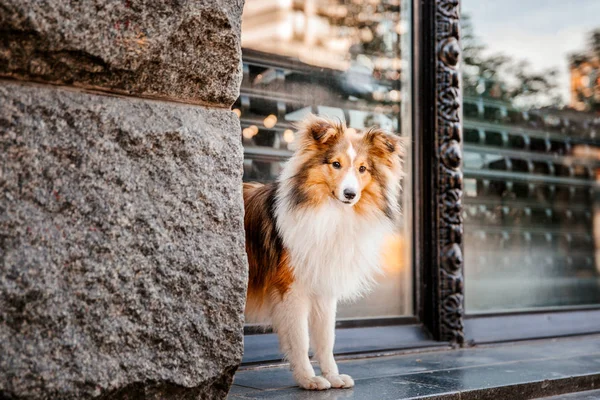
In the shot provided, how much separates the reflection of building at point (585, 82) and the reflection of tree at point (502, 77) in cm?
24

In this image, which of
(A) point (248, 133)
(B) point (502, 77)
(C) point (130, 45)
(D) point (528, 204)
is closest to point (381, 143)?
(A) point (248, 133)

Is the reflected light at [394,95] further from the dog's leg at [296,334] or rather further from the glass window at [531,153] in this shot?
the dog's leg at [296,334]

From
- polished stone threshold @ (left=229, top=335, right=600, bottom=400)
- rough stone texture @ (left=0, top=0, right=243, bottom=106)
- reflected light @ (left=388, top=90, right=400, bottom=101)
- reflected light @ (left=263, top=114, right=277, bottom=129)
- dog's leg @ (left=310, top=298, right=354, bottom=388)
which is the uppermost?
reflected light @ (left=388, top=90, right=400, bottom=101)

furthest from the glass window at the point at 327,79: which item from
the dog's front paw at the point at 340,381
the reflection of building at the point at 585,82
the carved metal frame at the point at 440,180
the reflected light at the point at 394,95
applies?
the reflection of building at the point at 585,82

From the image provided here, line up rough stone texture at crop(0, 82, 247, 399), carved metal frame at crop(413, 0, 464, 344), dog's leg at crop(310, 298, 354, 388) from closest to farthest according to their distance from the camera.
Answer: rough stone texture at crop(0, 82, 247, 399) < dog's leg at crop(310, 298, 354, 388) < carved metal frame at crop(413, 0, 464, 344)

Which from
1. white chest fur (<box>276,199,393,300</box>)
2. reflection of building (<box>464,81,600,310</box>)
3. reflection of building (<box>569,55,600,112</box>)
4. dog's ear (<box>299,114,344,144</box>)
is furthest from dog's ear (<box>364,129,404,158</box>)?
reflection of building (<box>569,55,600,112</box>)

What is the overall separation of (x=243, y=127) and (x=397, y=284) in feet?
4.94

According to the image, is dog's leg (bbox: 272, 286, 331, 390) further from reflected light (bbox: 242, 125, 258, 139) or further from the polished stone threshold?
reflected light (bbox: 242, 125, 258, 139)

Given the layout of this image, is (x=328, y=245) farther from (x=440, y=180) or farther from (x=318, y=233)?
(x=440, y=180)

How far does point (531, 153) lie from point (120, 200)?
4043 millimetres

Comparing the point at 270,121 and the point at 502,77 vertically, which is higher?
the point at 502,77

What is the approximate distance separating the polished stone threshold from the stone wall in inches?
29.8

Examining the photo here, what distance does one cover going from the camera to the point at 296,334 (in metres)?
2.93

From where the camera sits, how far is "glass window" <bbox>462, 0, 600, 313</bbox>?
16.2 ft
